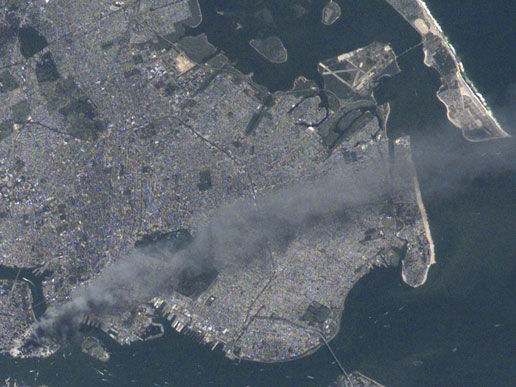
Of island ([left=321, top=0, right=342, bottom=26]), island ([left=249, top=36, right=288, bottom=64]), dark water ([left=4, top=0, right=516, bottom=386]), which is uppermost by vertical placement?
island ([left=321, top=0, right=342, bottom=26])

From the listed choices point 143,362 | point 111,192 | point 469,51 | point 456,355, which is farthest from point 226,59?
point 456,355

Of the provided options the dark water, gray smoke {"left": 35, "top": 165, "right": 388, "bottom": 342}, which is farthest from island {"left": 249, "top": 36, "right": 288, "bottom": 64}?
gray smoke {"left": 35, "top": 165, "right": 388, "bottom": 342}

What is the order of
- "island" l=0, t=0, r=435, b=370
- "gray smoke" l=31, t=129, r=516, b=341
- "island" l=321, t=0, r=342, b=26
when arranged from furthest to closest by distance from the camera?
1. "island" l=321, t=0, r=342, b=26
2. "island" l=0, t=0, r=435, b=370
3. "gray smoke" l=31, t=129, r=516, b=341

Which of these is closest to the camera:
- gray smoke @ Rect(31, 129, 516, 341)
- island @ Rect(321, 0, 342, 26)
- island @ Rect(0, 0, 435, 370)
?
gray smoke @ Rect(31, 129, 516, 341)

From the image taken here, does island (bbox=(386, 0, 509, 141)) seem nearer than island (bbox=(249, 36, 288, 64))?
Yes

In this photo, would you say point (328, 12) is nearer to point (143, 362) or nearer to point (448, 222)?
point (448, 222)

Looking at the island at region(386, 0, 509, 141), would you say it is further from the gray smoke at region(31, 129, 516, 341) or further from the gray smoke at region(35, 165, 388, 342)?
the gray smoke at region(35, 165, 388, 342)
